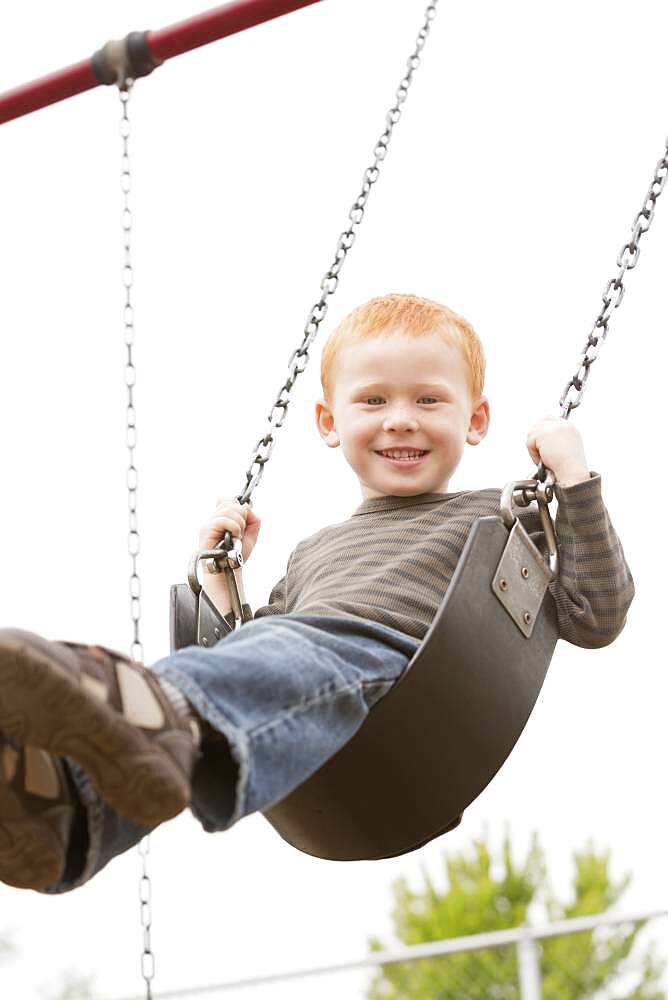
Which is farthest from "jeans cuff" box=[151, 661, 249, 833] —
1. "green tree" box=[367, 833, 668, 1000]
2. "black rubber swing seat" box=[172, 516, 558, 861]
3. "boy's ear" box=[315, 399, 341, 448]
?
"green tree" box=[367, 833, 668, 1000]

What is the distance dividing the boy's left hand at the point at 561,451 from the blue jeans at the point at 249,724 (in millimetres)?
457

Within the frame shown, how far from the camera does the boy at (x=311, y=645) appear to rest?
133cm

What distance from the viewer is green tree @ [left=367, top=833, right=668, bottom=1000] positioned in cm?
1445

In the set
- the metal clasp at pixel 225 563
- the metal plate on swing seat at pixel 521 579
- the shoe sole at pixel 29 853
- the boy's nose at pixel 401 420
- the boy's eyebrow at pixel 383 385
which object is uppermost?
the boy's eyebrow at pixel 383 385

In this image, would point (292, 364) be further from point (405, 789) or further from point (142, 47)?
point (405, 789)


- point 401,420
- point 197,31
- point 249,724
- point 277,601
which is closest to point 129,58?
point 197,31

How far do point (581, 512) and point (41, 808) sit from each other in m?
0.92

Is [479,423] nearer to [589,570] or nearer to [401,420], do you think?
[401,420]

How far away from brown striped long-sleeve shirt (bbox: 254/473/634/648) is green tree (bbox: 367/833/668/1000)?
12.8m

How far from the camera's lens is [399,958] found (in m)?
4.71

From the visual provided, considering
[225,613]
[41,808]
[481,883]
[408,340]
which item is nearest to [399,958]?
[225,613]

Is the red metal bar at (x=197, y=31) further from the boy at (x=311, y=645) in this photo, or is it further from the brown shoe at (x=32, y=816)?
the brown shoe at (x=32, y=816)

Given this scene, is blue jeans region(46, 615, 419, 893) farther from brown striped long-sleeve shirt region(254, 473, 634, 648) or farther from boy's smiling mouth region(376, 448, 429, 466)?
boy's smiling mouth region(376, 448, 429, 466)

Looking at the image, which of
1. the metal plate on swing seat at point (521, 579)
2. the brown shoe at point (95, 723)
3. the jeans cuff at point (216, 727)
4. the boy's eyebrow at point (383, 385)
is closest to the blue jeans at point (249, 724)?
the jeans cuff at point (216, 727)
